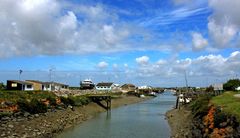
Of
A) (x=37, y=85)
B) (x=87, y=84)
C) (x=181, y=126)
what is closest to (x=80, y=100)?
(x=37, y=85)

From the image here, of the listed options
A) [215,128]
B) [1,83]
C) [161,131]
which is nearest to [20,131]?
[161,131]

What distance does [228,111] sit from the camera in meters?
35.7

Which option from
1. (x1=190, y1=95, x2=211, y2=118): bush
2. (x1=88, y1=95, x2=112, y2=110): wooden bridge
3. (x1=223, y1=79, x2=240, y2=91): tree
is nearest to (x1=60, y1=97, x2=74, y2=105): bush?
(x1=88, y1=95, x2=112, y2=110): wooden bridge

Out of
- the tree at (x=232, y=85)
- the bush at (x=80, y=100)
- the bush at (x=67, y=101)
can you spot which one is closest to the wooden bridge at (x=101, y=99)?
the bush at (x=80, y=100)

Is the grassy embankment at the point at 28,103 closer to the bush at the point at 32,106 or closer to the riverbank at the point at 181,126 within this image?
the bush at the point at 32,106

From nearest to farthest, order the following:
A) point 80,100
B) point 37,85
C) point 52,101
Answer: point 52,101
point 80,100
point 37,85

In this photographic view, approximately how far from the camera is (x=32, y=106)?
56.6 meters

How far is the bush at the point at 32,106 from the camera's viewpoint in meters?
54.8

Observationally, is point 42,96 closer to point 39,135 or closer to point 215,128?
point 39,135

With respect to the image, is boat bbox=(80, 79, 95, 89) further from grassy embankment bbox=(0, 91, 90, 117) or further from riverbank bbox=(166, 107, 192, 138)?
riverbank bbox=(166, 107, 192, 138)

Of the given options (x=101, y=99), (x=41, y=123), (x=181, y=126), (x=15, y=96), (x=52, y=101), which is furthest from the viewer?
(x=101, y=99)

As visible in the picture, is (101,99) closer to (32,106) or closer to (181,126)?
(32,106)

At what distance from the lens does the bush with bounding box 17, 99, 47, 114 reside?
54.8 m

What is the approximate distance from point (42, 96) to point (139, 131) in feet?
88.9
